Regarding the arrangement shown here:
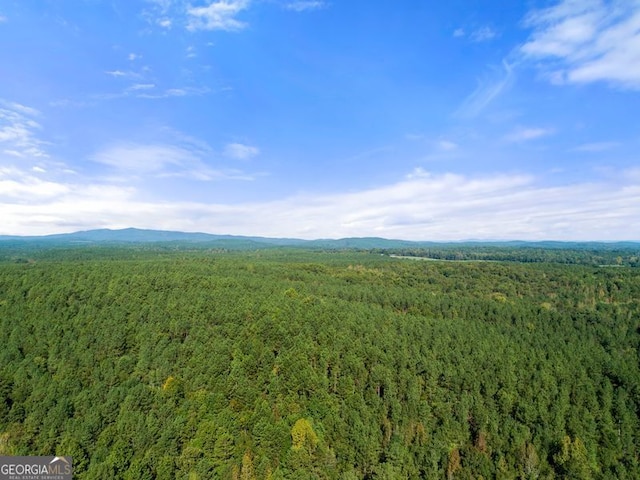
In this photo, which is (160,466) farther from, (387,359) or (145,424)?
(387,359)

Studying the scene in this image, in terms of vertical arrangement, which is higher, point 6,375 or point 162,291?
point 162,291

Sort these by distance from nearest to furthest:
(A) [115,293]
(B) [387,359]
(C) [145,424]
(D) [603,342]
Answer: (C) [145,424] < (B) [387,359] < (D) [603,342] < (A) [115,293]

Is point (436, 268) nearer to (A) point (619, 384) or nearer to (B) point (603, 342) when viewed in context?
(B) point (603, 342)

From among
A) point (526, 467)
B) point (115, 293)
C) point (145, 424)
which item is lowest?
point (526, 467)

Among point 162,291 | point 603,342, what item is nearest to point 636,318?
point 603,342

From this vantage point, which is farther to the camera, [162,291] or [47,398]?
[162,291]

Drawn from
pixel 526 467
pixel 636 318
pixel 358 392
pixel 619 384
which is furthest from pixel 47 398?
pixel 636 318

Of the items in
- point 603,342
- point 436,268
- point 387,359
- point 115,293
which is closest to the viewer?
point 387,359
